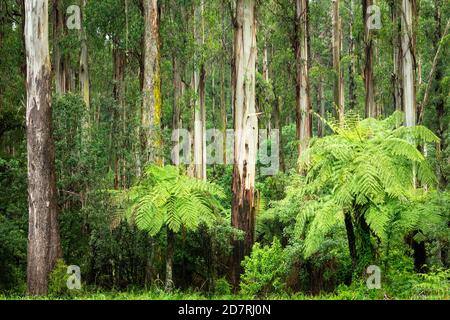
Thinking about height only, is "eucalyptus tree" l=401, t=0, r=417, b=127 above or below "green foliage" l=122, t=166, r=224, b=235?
above

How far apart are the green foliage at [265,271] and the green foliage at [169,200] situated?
175 cm

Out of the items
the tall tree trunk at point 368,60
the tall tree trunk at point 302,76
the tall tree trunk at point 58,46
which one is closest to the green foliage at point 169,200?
the tall tree trunk at point 302,76

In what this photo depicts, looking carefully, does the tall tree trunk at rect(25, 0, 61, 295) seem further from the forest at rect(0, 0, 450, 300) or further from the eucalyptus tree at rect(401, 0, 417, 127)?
the eucalyptus tree at rect(401, 0, 417, 127)

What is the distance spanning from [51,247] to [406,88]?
1190 cm

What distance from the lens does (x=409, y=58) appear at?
59.9 feet

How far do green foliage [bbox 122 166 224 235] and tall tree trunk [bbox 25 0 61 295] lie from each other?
4.61 feet

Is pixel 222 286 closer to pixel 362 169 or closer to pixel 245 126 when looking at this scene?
pixel 245 126

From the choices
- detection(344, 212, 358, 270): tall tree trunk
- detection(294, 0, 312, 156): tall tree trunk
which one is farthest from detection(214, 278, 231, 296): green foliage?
detection(294, 0, 312, 156): tall tree trunk

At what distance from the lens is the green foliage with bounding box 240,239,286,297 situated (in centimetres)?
1081

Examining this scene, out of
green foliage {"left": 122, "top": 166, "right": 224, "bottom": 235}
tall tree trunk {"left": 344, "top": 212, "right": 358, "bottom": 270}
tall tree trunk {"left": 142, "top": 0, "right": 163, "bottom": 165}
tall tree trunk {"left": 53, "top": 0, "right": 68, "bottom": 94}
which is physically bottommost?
tall tree trunk {"left": 344, "top": 212, "right": 358, "bottom": 270}

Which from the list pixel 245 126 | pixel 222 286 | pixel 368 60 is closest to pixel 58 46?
pixel 368 60

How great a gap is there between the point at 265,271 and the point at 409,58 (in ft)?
32.5

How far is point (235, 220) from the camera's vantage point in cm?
1341
